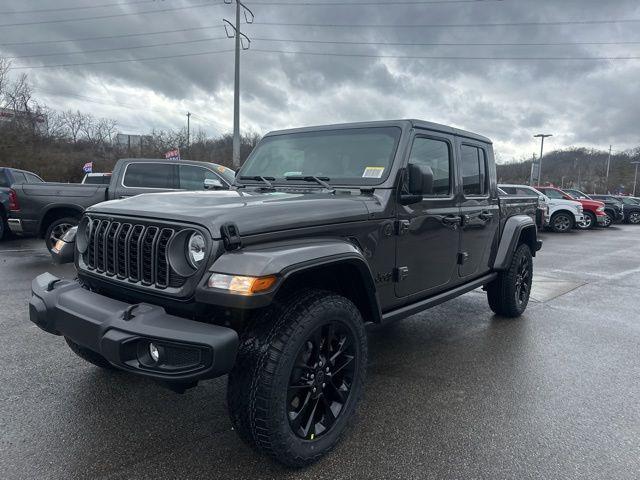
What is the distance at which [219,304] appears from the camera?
6.69 feet

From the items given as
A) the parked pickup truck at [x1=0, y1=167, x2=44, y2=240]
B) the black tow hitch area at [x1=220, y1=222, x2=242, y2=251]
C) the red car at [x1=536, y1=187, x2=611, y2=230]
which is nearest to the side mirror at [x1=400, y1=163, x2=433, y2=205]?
the black tow hitch area at [x1=220, y1=222, x2=242, y2=251]

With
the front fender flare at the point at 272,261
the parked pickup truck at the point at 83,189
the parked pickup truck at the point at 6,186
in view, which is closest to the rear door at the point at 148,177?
the parked pickup truck at the point at 83,189

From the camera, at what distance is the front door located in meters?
3.22

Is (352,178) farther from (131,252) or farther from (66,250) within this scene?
(66,250)

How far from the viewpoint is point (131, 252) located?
244 cm

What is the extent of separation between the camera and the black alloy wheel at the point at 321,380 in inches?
93.1

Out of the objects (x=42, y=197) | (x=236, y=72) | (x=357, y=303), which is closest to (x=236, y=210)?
(x=357, y=303)

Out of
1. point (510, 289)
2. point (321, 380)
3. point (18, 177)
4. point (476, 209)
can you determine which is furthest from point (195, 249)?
point (18, 177)

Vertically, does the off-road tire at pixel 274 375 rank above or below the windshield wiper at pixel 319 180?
below

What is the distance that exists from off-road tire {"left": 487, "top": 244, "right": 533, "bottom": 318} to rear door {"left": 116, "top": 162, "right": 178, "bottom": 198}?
18.9 ft

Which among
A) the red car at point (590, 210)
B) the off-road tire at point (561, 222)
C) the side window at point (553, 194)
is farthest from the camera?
the red car at point (590, 210)

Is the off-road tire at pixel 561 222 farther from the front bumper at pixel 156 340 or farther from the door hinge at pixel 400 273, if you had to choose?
the front bumper at pixel 156 340

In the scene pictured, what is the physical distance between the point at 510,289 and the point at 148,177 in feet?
21.1

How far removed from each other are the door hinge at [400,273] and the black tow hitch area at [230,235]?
135 centimetres
